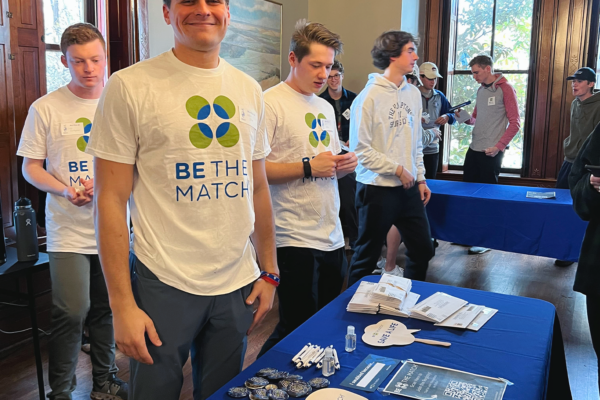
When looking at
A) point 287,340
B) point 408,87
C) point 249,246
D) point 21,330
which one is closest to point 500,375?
point 287,340

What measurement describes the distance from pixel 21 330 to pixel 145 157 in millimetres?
2304

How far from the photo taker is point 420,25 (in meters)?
6.21

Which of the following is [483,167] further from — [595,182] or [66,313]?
[66,313]

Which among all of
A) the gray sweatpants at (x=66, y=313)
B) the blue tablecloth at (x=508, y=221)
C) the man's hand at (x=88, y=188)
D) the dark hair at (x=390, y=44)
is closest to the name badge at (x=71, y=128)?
the man's hand at (x=88, y=188)

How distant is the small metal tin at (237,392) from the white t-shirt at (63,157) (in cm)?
129

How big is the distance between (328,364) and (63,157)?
152cm

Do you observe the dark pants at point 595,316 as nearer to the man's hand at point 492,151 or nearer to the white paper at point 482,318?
the white paper at point 482,318

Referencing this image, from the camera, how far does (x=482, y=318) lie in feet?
5.50

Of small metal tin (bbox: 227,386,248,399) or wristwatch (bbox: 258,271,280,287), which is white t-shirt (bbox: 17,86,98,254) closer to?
wristwatch (bbox: 258,271,280,287)

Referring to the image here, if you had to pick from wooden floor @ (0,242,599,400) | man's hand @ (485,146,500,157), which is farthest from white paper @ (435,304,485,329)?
man's hand @ (485,146,500,157)

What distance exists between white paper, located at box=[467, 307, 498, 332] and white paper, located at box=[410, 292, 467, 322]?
7 cm

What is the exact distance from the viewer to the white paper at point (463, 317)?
1.60 metres

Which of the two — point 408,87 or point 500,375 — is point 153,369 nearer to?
point 500,375

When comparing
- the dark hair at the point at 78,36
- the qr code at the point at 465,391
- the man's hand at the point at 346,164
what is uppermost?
the dark hair at the point at 78,36
